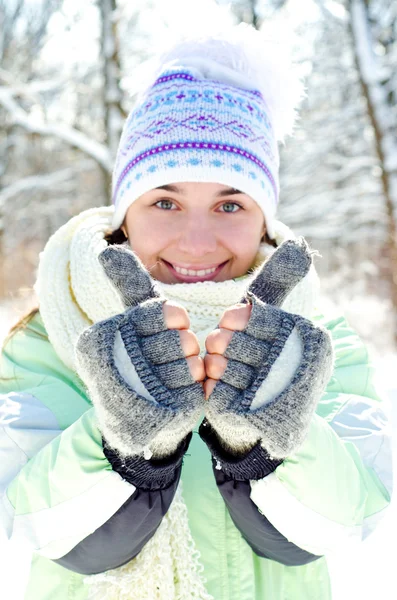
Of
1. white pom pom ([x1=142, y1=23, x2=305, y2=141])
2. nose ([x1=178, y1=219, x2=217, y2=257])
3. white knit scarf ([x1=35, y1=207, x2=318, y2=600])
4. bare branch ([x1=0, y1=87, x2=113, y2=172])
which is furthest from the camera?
bare branch ([x1=0, y1=87, x2=113, y2=172])

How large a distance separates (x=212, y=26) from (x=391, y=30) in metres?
7.39

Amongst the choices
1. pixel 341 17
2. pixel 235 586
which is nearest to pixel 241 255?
pixel 235 586

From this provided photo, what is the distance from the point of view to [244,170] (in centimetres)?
147

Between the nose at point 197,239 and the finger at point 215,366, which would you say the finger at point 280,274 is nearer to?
the finger at point 215,366

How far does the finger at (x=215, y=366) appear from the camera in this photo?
90 cm

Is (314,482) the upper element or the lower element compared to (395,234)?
upper

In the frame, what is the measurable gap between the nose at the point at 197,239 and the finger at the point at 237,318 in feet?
1.63

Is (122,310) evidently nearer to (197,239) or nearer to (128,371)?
(197,239)

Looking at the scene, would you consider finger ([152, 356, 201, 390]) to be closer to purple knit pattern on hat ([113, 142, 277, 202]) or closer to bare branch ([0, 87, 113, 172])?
purple knit pattern on hat ([113, 142, 277, 202])

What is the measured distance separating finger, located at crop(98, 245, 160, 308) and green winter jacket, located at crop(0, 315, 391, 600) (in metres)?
0.27

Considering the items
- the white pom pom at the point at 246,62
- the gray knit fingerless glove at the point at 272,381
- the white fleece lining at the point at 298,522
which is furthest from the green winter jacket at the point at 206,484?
the white pom pom at the point at 246,62

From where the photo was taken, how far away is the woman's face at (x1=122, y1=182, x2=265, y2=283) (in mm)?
1412

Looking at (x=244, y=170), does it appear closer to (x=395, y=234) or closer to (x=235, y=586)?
(x=235, y=586)

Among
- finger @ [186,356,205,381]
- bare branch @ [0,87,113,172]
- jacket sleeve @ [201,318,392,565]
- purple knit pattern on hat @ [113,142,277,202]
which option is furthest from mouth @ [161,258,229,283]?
bare branch @ [0,87,113,172]
